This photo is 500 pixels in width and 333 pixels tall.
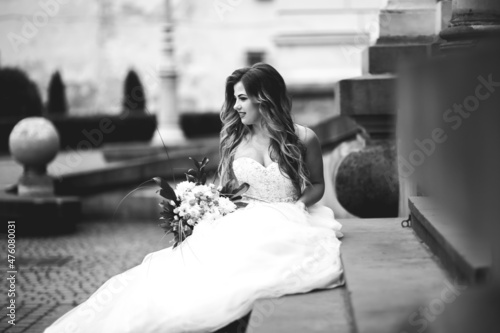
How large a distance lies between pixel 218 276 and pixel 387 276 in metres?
0.90

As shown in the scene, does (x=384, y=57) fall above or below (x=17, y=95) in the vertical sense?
above

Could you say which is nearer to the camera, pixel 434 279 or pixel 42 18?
pixel 434 279

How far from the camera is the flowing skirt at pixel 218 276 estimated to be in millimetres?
4262

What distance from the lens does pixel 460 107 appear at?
3.55 m

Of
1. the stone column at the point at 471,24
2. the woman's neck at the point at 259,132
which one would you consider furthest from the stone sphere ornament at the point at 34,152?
the stone column at the point at 471,24

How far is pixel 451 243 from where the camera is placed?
3.88 m

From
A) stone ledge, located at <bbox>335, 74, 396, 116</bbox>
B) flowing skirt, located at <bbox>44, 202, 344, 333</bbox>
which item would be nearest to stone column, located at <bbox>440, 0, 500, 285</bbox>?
stone ledge, located at <bbox>335, 74, 396, 116</bbox>

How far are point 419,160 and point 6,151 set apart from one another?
706 inches

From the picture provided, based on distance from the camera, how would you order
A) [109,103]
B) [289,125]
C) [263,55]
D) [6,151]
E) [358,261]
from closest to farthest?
1. [358,261]
2. [289,125]
3. [6,151]
4. [263,55]
5. [109,103]

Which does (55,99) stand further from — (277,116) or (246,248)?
(246,248)

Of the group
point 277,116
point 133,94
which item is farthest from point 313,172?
point 133,94

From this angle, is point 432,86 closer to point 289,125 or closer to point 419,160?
point 419,160

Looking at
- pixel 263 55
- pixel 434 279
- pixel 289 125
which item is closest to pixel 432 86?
pixel 434 279

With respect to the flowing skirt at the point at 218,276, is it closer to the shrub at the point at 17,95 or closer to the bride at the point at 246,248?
the bride at the point at 246,248
